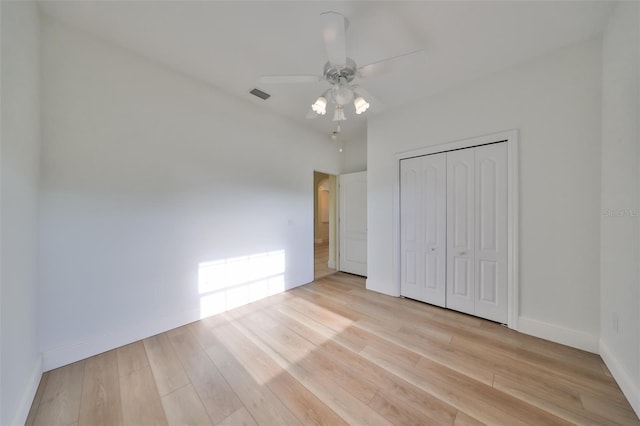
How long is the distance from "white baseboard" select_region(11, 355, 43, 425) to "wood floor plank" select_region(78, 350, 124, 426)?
0.24 meters

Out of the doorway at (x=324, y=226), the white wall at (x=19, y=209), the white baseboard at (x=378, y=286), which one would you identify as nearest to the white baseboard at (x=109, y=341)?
the white wall at (x=19, y=209)

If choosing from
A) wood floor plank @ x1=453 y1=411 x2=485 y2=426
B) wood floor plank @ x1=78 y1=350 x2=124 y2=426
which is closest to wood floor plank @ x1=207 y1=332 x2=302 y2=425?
wood floor plank @ x1=78 y1=350 x2=124 y2=426

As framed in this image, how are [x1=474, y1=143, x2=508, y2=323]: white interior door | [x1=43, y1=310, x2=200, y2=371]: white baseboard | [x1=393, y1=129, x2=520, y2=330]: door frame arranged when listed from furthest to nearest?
[x1=474, y1=143, x2=508, y2=323]: white interior door
[x1=393, y1=129, x2=520, y2=330]: door frame
[x1=43, y1=310, x2=200, y2=371]: white baseboard

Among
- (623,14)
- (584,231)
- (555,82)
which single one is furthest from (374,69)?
(584,231)

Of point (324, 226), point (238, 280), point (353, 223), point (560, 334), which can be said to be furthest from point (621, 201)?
point (324, 226)

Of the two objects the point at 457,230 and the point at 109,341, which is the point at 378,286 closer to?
the point at 457,230

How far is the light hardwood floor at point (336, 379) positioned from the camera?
4.44ft

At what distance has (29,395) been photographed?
4.57 ft

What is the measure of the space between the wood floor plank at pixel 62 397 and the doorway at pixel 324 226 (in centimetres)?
313

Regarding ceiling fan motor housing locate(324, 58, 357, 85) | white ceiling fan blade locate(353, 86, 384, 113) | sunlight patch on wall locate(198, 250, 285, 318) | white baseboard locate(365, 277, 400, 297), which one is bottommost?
white baseboard locate(365, 277, 400, 297)

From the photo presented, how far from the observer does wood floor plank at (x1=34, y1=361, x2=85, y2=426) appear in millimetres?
1333

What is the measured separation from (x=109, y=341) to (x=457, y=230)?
3919mm

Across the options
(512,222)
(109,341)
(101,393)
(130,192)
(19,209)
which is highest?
(130,192)

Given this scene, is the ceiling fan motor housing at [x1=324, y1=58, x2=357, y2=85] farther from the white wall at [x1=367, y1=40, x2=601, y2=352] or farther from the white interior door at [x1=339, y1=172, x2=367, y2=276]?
the white interior door at [x1=339, y1=172, x2=367, y2=276]
